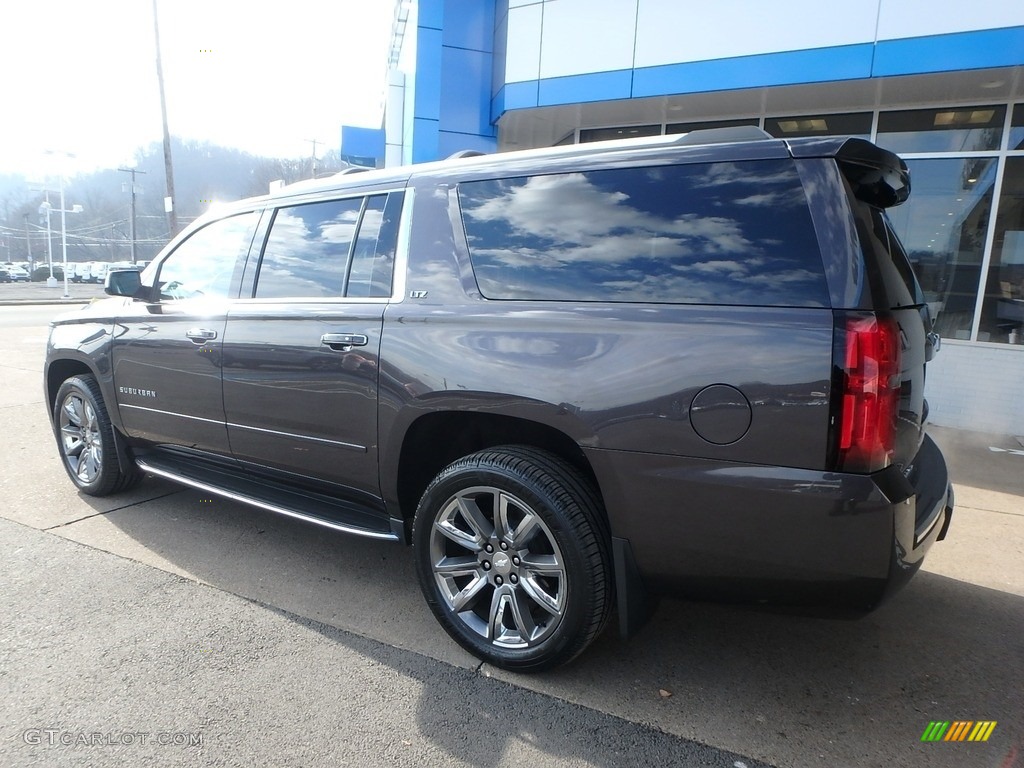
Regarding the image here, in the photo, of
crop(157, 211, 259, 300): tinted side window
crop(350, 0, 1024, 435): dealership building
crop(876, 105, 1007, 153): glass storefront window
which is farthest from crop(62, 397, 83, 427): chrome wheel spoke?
crop(876, 105, 1007, 153): glass storefront window

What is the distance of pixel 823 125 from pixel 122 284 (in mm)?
7495

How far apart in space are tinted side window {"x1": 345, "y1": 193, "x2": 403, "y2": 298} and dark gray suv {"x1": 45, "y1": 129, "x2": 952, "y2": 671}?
0.01 meters

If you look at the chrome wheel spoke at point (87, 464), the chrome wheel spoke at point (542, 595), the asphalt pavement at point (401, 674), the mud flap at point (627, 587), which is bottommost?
the asphalt pavement at point (401, 674)

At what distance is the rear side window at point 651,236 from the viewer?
83.3 inches

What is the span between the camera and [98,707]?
2389mm

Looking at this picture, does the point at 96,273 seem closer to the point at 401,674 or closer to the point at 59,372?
the point at 59,372

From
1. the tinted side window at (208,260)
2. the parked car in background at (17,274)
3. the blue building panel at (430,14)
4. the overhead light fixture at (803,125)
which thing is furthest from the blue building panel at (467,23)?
the parked car in background at (17,274)

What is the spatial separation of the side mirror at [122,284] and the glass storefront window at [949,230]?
733 cm

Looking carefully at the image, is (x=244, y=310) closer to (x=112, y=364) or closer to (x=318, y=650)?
(x=112, y=364)

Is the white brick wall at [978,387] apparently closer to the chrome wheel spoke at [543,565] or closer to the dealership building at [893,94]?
the dealership building at [893,94]

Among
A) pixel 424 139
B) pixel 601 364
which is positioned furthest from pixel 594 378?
pixel 424 139

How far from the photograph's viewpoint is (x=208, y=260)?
12.8 ft

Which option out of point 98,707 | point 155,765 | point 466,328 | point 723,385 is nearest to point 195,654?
point 98,707

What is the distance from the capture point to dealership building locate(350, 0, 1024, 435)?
6.50m
